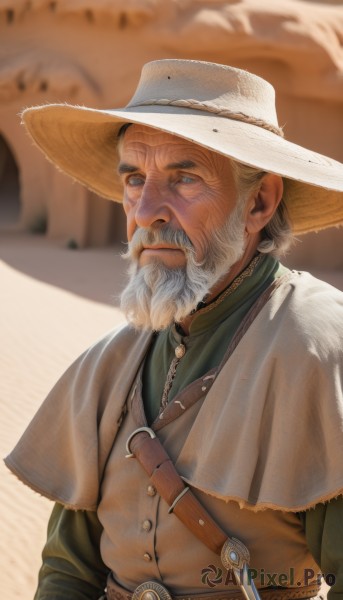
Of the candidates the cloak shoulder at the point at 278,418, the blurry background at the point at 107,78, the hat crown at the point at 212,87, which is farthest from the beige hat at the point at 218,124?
the blurry background at the point at 107,78

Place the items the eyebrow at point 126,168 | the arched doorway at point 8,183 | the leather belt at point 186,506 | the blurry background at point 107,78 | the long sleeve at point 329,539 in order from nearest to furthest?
1. the long sleeve at point 329,539
2. the leather belt at point 186,506
3. the eyebrow at point 126,168
4. the blurry background at point 107,78
5. the arched doorway at point 8,183

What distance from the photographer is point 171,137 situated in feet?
8.55

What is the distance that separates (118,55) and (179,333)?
12348mm

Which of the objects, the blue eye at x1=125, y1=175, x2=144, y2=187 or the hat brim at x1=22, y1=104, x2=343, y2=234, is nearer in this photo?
the hat brim at x1=22, y1=104, x2=343, y2=234

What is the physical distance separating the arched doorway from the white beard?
49.8ft

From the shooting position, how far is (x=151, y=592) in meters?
2.39

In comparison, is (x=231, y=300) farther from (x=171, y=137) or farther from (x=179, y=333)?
(x=171, y=137)

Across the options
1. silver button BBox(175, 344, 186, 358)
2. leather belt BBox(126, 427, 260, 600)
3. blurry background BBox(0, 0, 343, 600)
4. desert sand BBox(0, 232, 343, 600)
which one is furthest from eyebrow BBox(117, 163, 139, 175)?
blurry background BBox(0, 0, 343, 600)

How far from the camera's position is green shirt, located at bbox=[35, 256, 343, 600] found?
8.41ft

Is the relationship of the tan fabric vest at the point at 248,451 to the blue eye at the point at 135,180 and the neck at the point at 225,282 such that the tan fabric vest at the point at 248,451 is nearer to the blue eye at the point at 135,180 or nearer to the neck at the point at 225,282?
the neck at the point at 225,282

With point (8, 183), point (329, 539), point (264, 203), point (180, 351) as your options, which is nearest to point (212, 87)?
point (264, 203)

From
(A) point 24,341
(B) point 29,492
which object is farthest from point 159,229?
(A) point 24,341

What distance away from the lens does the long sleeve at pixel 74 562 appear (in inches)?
105

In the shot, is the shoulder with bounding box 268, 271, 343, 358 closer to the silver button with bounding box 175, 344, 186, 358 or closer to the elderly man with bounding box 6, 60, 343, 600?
the elderly man with bounding box 6, 60, 343, 600
